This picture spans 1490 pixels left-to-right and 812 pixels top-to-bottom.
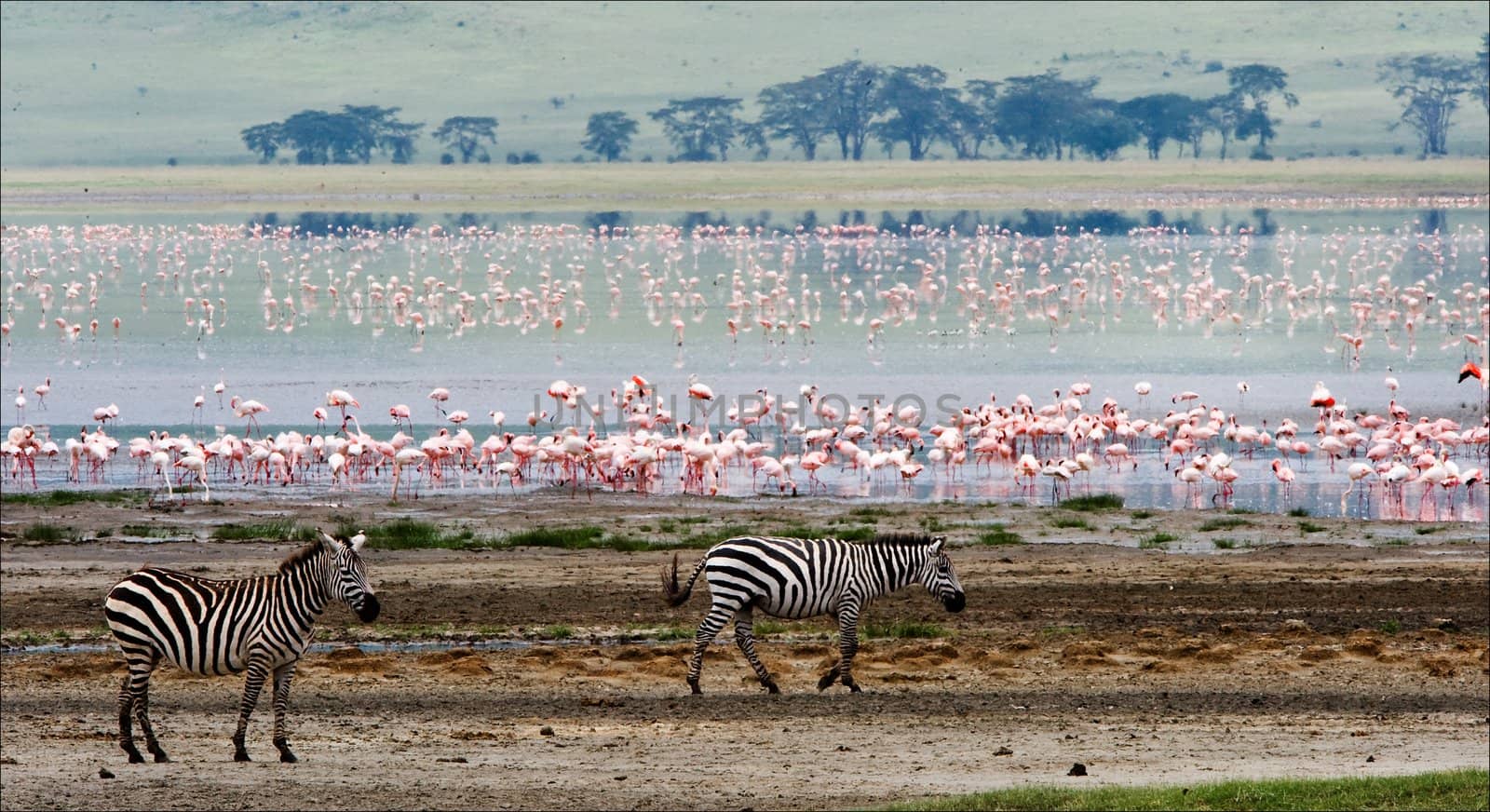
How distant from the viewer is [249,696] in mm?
9852

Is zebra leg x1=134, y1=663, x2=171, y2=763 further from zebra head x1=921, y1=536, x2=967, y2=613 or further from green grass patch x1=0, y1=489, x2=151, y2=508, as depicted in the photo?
green grass patch x1=0, y1=489, x2=151, y2=508

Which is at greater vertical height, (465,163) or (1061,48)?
(1061,48)

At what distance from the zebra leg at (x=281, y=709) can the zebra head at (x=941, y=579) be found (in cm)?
388

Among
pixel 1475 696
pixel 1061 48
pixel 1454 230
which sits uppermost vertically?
pixel 1061 48

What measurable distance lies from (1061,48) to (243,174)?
70692 millimetres

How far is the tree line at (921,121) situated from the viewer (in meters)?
121

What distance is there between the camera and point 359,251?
60219 mm

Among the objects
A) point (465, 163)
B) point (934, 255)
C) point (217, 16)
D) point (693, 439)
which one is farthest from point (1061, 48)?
point (693, 439)

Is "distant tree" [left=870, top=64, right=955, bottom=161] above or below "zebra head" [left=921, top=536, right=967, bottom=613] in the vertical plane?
above

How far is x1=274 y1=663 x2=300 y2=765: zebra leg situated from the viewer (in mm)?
9867

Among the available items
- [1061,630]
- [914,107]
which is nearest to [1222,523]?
[1061,630]

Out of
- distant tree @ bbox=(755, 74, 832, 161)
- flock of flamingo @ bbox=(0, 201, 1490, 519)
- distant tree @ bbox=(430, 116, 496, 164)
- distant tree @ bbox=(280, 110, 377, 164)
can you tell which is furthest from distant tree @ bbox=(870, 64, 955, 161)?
flock of flamingo @ bbox=(0, 201, 1490, 519)

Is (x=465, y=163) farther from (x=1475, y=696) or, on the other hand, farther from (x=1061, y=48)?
(x=1475, y=696)

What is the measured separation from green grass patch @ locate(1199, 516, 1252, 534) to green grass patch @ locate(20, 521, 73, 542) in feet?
32.0
